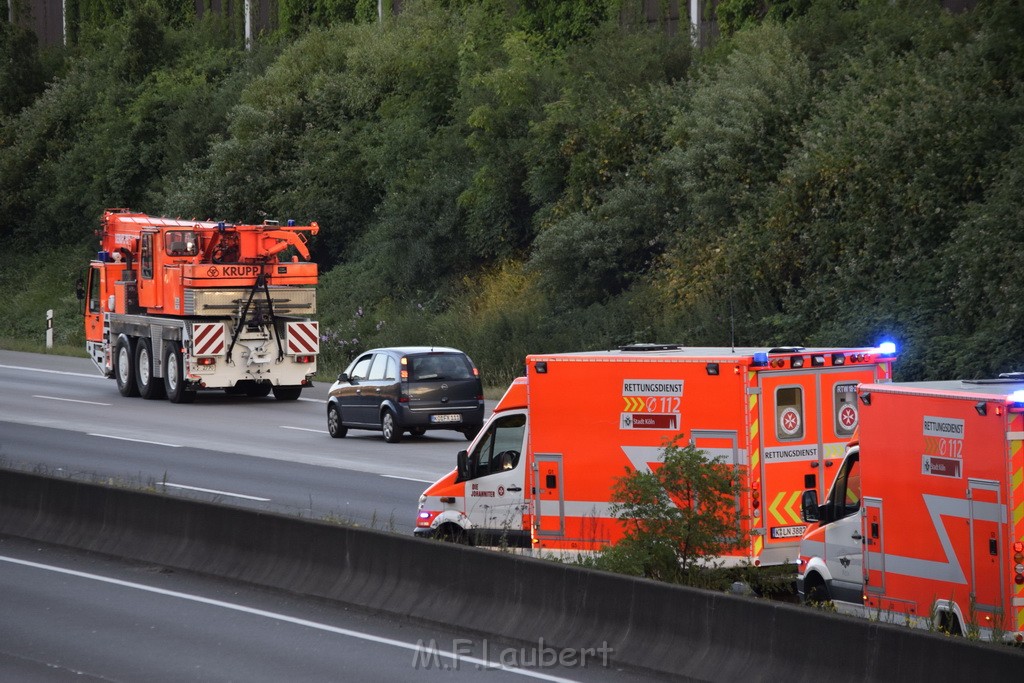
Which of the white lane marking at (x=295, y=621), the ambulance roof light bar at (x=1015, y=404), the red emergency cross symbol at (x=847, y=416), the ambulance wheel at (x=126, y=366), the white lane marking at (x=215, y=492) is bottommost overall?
the white lane marking at (x=215, y=492)

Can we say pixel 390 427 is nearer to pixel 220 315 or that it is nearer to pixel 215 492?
pixel 215 492

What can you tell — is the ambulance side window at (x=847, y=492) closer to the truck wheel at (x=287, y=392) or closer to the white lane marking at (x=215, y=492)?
the white lane marking at (x=215, y=492)

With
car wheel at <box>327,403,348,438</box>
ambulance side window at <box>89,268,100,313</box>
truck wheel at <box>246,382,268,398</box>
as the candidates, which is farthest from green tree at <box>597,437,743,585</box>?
ambulance side window at <box>89,268,100,313</box>

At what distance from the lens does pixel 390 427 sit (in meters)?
25.2

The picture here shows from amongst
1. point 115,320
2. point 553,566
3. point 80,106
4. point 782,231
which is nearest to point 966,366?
point 782,231

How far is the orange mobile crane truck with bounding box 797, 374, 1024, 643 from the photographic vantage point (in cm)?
953

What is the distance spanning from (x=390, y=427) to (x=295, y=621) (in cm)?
1318

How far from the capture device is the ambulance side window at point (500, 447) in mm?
14414

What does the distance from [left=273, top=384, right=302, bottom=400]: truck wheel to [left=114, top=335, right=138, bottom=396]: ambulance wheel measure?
355 centimetres

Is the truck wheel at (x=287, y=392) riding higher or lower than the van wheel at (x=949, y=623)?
lower

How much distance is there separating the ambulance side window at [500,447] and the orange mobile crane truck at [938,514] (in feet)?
12.1

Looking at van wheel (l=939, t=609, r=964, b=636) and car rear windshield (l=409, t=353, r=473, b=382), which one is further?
car rear windshield (l=409, t=353, r=473, b=382)

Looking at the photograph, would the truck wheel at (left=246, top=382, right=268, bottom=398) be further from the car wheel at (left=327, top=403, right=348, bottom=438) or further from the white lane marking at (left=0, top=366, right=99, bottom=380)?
the car wheel at (left=327, top=403, right=348, bottom=438)

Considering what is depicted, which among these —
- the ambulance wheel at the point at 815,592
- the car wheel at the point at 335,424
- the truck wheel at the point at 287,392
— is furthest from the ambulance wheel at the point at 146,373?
the ambulance wheel at the point at 815,592
